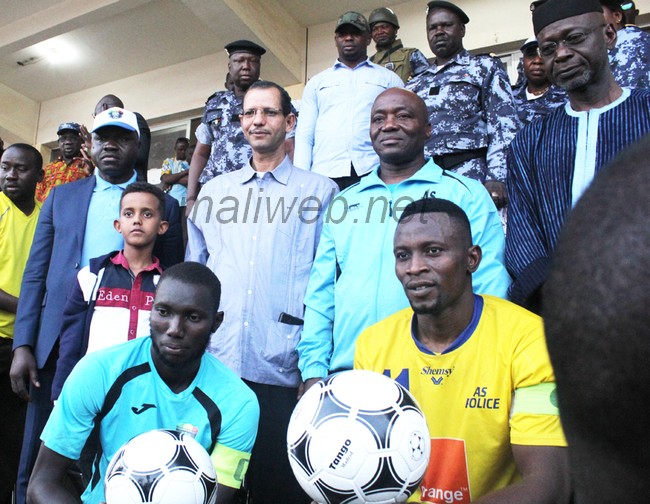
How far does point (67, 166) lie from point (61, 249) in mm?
2836

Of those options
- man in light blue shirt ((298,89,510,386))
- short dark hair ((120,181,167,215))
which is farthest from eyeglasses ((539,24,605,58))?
short dark hair ((120,181,167,215))

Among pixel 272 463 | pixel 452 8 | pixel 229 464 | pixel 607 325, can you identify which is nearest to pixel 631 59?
pixel 452 8

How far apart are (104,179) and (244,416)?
184 centimetres

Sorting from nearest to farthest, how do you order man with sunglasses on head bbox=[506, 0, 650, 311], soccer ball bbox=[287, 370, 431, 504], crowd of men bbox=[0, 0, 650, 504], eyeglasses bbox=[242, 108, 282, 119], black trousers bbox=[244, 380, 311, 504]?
1. soccer ball bbox=[287, 370, 431, 504]
2. crowd of men bbox=[0, 0, 650, 504]
3. man with sunglasses on head bbox=[506, 0, 650, 311]
4. black trousers bbox=[244, 380, 311, 504]
5. eyeglasses bbox=[242, 108, 282, 119]

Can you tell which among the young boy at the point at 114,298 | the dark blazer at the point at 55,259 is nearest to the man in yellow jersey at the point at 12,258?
the dark blazer at the point at 55,259

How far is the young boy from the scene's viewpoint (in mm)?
3123

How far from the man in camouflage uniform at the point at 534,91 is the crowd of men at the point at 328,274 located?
0.03 metres

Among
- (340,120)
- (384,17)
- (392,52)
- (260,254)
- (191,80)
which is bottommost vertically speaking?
(260,254)

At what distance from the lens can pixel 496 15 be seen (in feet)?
→ 23.4

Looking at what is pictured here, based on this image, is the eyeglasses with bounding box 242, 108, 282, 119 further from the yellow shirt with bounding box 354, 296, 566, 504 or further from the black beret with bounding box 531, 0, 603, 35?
the yellow shirt with bounding box 354, 296, 566, 504

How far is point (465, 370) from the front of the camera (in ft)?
7.27

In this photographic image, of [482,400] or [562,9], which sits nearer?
[482,400]

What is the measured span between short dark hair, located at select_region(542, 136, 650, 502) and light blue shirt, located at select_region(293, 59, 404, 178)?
366cm

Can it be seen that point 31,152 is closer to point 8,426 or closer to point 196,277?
point 8,426
